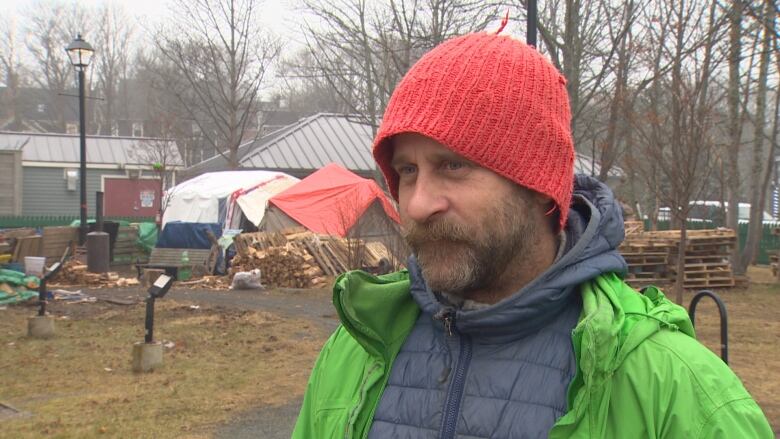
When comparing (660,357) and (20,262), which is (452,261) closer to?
(660,357)

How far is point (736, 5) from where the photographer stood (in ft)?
45.4

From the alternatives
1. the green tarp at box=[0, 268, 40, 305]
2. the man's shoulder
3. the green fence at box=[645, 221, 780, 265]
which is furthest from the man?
the green fence at box=[645, 221, 780, 265]

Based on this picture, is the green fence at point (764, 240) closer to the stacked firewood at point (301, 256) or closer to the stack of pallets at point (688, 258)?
the stack of pallets at point (688, 258)

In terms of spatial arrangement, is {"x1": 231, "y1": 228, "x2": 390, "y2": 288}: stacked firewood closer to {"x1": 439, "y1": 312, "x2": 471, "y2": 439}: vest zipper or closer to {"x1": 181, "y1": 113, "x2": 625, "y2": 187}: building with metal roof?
{"x1": 181, "y1": 113, "x2": 625, "y2": 187}: building with metal roof

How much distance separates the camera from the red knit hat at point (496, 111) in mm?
1824

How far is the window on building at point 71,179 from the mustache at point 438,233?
44241mm

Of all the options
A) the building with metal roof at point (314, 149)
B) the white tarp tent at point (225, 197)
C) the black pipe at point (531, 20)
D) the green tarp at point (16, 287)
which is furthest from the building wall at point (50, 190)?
the black pipe at point (531, 20)

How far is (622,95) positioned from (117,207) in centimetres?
3436

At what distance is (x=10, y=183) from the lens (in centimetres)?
4034

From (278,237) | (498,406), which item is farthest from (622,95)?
(498,406)

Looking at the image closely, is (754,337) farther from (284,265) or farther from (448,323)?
(448,323)

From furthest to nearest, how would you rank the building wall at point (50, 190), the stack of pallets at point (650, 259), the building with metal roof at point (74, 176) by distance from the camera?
the building wall at point (50, 190), the building with metal roof at point (74, 176), the stack of pallets at point (650, 259)

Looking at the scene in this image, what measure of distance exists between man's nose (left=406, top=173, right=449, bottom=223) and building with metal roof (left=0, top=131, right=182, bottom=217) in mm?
39963

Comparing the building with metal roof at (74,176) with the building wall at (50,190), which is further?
the building wall at (50,190)
